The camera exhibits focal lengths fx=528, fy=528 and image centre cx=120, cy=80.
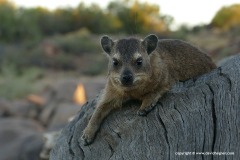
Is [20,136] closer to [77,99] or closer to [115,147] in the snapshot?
[77,99]

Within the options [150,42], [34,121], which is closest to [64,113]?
[34,121]

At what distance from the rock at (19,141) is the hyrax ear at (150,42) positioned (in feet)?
22.3

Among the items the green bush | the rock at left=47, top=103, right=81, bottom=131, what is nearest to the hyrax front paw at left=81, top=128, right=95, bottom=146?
the rock at left=47, top=103, right=81, bottom=131

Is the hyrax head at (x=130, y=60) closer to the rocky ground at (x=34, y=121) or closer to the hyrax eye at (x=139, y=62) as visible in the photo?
the hyrax eye at (x=139, y=62)

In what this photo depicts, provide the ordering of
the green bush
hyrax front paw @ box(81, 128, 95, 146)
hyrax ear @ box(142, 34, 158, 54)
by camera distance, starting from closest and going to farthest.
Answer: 1. hyrax front paw @ box(81, 128, 95, 146)
2. hyrax ear @ box(142, 34, 158, 54)
3. the green bush

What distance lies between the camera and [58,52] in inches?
1935

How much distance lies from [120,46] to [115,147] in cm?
167

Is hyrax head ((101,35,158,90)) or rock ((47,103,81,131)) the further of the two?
rock ((47,103,81,131))

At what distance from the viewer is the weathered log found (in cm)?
564

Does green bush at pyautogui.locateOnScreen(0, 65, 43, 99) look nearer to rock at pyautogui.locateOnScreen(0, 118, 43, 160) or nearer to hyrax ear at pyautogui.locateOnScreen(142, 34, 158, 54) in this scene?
rock at pyautogui.locateOnScreen(0, 118, 43, 160)

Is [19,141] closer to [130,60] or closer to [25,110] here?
[25,110]

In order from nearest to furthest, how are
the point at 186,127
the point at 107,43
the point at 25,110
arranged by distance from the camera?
the point at 186,127 → the point at 107,43 → the point at 25,110

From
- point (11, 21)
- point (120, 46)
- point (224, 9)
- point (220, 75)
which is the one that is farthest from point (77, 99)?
point (11, 21)

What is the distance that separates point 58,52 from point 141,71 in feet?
140
